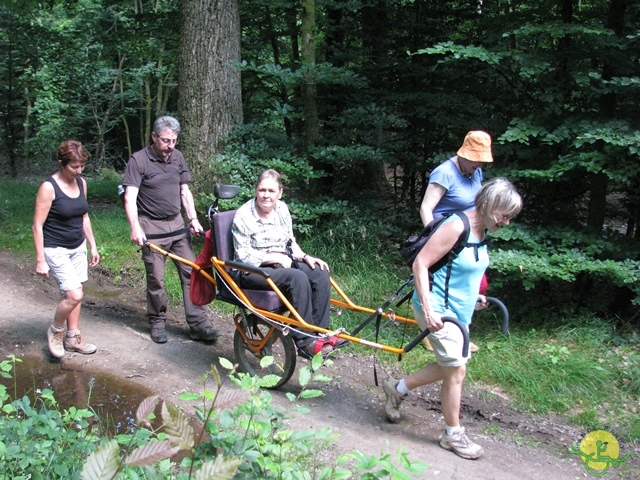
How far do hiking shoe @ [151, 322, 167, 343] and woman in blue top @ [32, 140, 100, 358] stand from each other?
1.98ft

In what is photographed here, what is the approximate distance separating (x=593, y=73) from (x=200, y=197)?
5.08 m

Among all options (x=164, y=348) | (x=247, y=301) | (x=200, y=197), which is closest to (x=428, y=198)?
(x=247, y=301)

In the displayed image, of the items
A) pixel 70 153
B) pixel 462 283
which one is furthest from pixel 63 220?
pixel 462 283

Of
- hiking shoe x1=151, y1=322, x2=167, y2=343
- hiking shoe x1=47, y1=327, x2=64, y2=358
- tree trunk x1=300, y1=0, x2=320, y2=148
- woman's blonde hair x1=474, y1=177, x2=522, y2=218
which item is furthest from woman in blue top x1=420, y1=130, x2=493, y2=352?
tree trunk x1=300, y1=0, x2=320, y2=148

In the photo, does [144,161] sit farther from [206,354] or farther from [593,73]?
[593,73]

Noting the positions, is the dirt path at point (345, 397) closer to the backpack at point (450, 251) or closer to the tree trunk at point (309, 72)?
the backpack at point (450, 251)

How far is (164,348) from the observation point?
19.2 feet

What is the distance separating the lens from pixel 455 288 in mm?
3863

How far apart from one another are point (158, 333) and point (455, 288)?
335cm

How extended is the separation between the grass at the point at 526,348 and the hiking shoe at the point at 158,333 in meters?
1.06

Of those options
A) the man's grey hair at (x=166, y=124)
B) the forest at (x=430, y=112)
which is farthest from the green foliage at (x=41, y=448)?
the forest at (x=430, y=112)

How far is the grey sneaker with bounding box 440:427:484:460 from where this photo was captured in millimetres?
4027

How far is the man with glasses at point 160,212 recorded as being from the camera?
5531 millimetres

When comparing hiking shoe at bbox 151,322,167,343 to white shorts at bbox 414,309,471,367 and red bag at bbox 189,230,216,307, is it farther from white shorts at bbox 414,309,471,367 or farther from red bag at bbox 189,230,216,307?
white shorts at bbox 414,309,471,367
